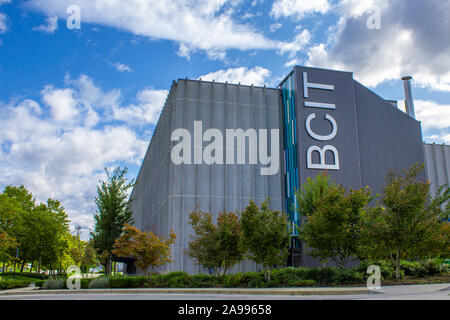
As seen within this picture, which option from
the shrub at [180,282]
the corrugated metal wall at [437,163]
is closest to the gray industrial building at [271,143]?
the shrub at [180,282]

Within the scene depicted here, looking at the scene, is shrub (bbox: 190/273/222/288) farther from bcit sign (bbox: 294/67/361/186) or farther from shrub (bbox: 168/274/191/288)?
A: bcit sign (bbox: 294/67/361/186)

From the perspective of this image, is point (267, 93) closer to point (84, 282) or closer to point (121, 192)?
point (121, 192)

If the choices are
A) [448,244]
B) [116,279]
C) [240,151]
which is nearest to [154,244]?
[116,279]

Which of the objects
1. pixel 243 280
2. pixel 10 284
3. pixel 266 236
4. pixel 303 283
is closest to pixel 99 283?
pixel 243 280

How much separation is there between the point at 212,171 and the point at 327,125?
37.8 ft

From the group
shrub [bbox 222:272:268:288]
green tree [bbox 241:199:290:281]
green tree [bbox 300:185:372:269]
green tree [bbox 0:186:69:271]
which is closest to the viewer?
green tree [bbox 300:185:372:269]

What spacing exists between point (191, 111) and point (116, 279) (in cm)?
1717

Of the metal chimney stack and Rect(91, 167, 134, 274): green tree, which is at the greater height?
the metal chimney stack

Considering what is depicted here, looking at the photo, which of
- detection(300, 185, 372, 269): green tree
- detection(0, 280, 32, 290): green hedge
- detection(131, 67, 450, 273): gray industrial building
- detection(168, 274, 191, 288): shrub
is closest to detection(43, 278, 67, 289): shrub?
detection(0, 280, 32, 290): green hedge

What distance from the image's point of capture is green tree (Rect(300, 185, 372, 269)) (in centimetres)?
2027

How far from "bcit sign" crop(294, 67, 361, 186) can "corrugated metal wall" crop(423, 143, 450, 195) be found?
19.2 metres

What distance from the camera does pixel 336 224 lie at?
20344 mm

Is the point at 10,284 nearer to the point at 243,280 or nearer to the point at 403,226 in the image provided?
the point at 243,280

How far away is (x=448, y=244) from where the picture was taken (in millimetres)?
21469
